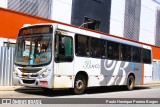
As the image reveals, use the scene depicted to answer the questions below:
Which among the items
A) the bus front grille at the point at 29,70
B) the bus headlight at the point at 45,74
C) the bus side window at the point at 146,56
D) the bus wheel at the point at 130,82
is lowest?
the bus wheel at the point at 130,82

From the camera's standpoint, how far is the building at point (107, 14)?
25.3 meters

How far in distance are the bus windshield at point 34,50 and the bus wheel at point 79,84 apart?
2.23 meters

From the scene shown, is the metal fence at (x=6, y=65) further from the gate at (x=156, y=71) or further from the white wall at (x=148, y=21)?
the white wall at (x=148, y=21)

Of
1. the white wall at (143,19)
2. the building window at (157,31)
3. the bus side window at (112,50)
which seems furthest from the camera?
the building window at (157,31)

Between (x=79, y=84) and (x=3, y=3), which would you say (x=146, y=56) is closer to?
(x=79, y=84)

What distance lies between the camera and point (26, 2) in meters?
24.1

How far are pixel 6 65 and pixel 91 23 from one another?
14.5 metres

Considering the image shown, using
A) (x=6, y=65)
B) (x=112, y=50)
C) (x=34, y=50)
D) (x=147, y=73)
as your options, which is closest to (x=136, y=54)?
(x=147, y=73)

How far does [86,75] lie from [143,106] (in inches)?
187

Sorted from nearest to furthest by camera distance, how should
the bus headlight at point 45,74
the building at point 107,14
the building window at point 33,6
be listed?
the bus headlight at point 45,74, the building window at point 33,6, the building at point 107,14

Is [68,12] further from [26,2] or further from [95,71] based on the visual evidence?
[95,71]

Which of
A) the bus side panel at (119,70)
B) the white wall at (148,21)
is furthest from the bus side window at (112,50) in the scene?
the white wall at (148,21)

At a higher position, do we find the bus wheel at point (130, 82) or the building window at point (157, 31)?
the building window at point (157, 31)

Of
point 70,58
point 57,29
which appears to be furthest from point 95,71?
point 57,29
